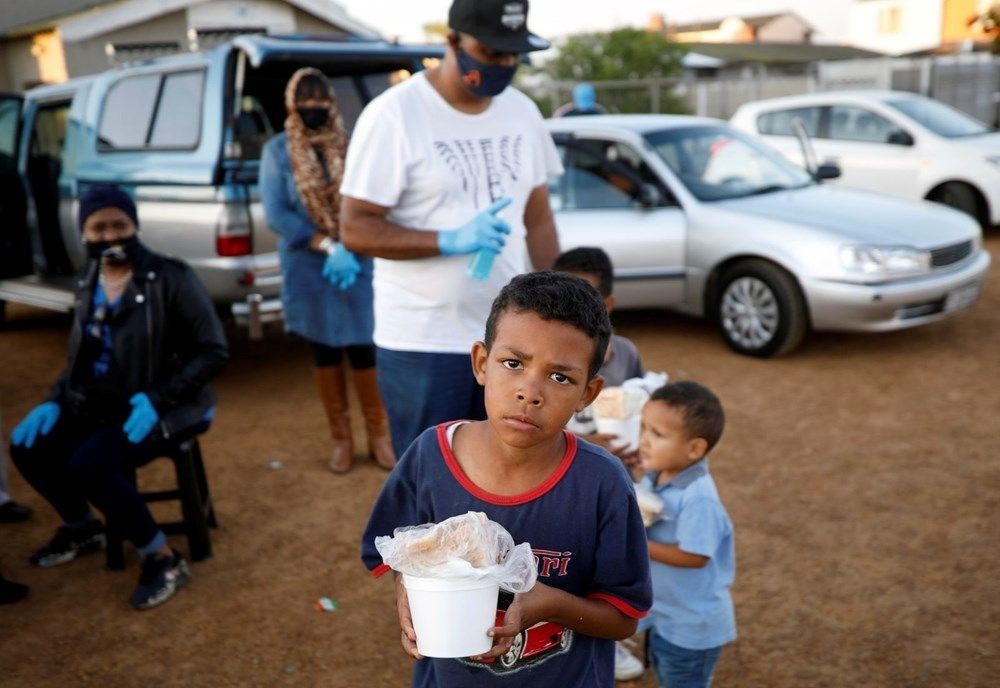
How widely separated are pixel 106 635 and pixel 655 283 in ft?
15.6

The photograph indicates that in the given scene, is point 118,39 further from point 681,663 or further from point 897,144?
point 681,663

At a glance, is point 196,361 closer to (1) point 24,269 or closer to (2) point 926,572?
(2) point 926,572

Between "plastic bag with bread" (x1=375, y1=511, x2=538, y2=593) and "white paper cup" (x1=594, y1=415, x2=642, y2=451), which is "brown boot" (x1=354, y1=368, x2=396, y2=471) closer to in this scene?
"white paper cup" (x1=594, y1=415, x2=642, y2=451)

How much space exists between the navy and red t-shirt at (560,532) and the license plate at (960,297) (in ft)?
18.8

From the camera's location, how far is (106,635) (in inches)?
145

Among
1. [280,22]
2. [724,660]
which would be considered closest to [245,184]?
[724,660]

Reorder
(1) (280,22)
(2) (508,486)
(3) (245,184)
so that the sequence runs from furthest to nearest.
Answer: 1. (1) (280,22)
2. (3) (245,184)
3. (2) (508,486)

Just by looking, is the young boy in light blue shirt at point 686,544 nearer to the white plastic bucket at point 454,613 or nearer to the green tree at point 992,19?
the white plastic bucket at point 454,613

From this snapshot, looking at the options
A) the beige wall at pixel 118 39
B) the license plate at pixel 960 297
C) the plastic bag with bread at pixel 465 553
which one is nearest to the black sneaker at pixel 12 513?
the plastic bag with bread at pixel 465 553

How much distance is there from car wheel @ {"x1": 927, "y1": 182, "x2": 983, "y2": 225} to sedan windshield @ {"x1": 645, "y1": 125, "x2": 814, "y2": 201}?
147 inches

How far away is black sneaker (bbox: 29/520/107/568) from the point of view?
14.1 feet

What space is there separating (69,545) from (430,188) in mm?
2756

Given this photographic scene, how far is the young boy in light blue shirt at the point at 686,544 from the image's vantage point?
250 centimetres

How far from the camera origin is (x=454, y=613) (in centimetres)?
153
